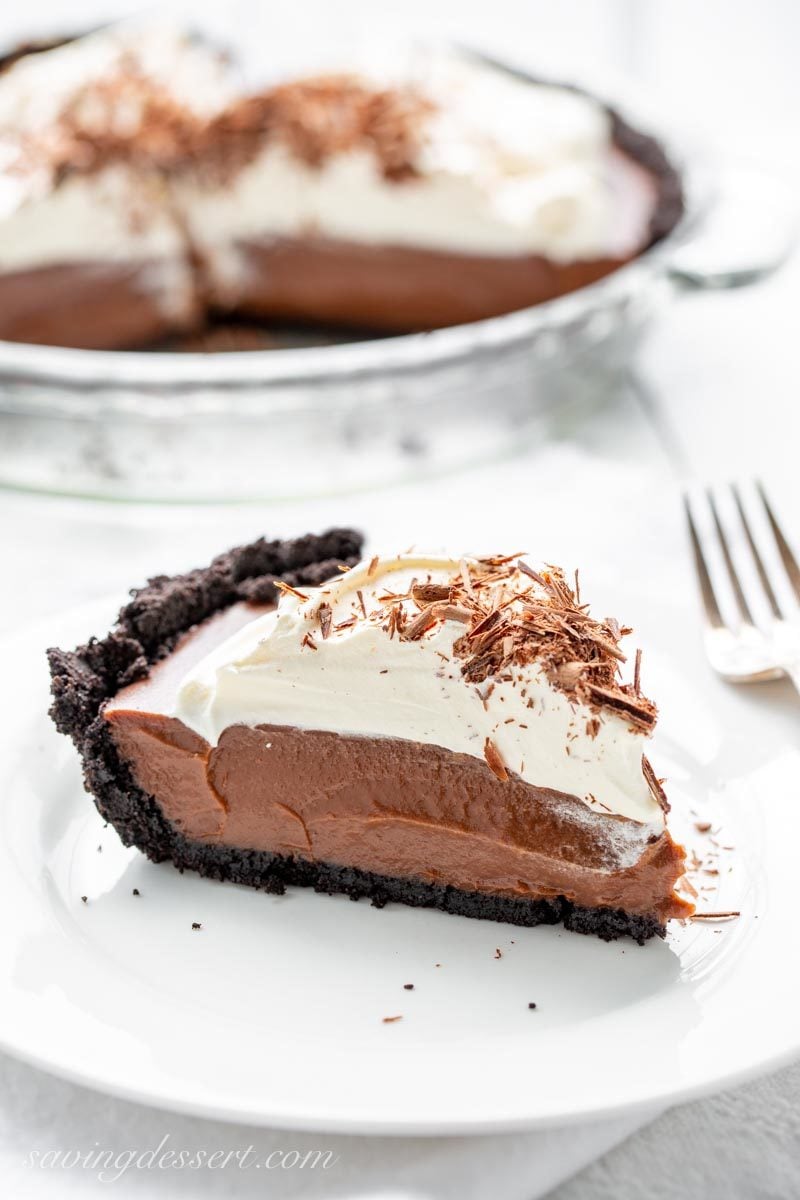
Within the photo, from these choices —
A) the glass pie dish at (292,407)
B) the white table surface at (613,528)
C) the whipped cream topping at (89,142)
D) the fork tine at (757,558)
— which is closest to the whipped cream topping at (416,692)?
the white table surface at (613,528)

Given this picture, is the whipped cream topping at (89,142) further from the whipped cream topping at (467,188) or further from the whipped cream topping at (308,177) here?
the whipped cream topping at (467,188)

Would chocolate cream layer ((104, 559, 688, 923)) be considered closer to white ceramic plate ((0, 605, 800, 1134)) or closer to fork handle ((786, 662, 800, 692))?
white ceramic plate ((0, 605, 800, 1134))

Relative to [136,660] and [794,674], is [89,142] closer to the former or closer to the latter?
[136,660]

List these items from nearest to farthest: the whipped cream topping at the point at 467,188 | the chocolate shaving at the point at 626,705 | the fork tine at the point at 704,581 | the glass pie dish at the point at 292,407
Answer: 1. the chocolate shaving at the point at 626,705
2. the fork tine at the point at 704,581
3. the glass pie dish at the point at 292,407
4. the whipped cream topping at the point at 467,188

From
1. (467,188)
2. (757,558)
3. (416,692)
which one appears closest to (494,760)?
(416,692)

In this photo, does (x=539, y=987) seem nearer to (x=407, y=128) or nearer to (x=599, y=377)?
(x=599, y=377)

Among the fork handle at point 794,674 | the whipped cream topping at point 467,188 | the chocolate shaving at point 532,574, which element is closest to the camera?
the chocolate shaving at point 532,574

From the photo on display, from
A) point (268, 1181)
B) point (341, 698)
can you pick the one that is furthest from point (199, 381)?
point (268, 1181)
